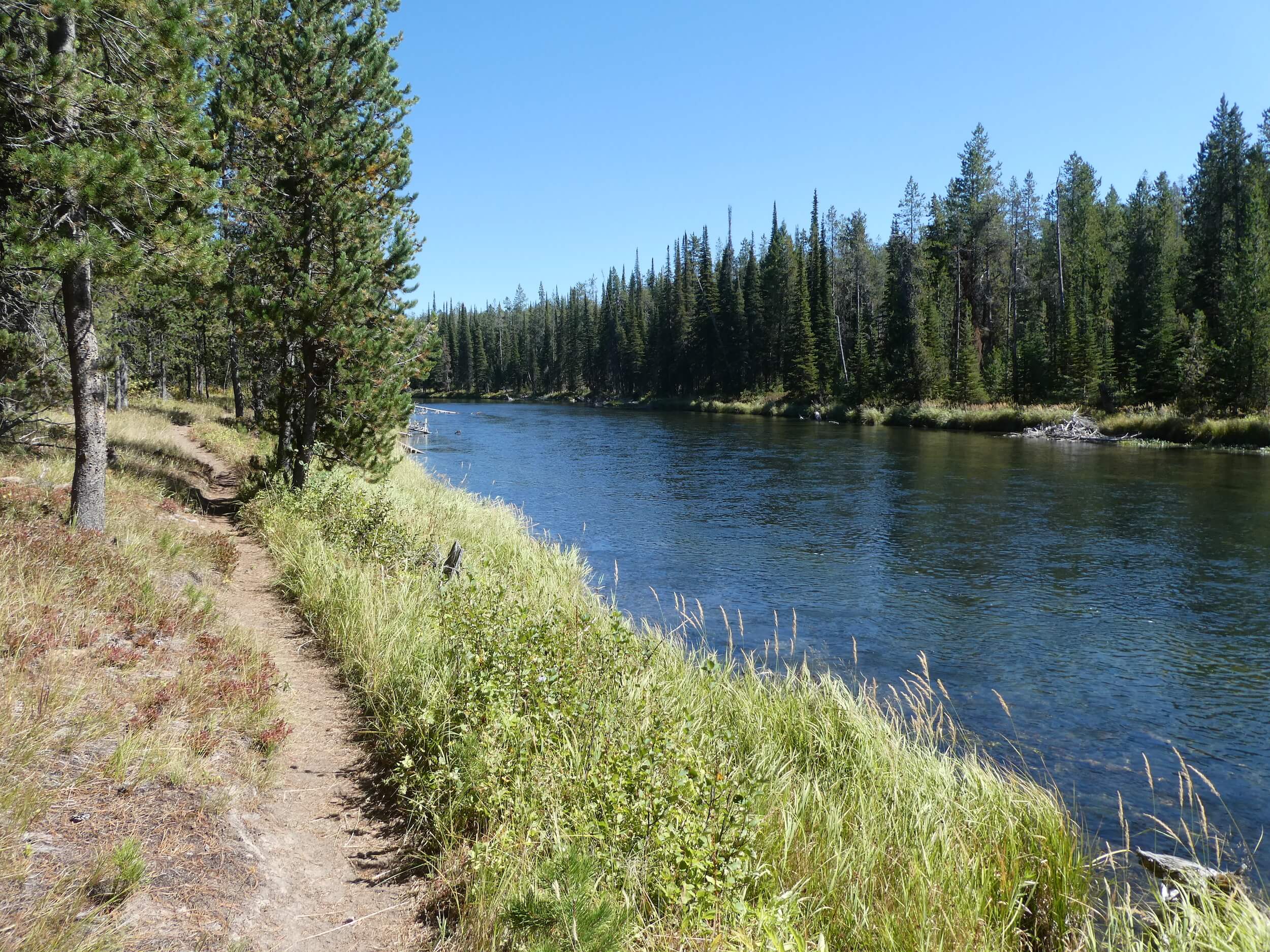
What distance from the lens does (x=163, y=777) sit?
4.85m

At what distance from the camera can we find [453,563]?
1056 cm

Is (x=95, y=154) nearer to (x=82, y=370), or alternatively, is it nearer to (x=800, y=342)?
(x=82, y=370)

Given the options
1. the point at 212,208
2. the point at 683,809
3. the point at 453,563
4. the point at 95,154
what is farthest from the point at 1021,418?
the point at 683,809

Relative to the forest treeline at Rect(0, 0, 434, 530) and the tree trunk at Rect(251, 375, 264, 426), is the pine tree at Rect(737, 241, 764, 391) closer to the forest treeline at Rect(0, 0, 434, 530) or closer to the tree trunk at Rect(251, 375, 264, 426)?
the tree trunk at Rect(251, 375, 264, 426)

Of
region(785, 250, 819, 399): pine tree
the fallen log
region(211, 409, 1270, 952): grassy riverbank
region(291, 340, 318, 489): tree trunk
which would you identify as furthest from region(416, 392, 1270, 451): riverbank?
region(291, 340, 318, 489): tree trunk

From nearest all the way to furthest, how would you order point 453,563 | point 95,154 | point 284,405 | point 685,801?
point 685,801 → point 95,154 → point 453,563 → point 284,405

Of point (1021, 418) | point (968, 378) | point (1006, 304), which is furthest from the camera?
point (1006, 304)

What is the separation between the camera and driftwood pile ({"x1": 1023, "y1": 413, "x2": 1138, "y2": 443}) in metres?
41.4

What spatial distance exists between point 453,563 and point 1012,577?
431 inches

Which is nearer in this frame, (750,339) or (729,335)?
(750,339)

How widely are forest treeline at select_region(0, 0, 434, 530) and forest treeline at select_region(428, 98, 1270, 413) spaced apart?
534 inches

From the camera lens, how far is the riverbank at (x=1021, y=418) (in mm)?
36562

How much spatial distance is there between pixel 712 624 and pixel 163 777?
28.4 ft

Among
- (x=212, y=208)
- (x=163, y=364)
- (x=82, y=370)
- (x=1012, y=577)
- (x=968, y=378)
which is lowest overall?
(x=1012, y=577)
